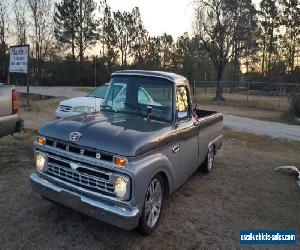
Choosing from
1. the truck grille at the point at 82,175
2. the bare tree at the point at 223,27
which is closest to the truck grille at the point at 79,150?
the truck grille at the point at 82,175

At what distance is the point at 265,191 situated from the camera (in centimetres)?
631

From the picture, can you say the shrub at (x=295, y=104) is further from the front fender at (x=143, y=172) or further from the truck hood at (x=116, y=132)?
the front fender at (x=143, y=172)

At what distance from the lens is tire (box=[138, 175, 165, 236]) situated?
4.11 m

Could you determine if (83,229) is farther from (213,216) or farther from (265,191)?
(265,191)

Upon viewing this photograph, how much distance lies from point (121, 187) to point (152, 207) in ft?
2.58

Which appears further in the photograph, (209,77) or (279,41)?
(209,77)

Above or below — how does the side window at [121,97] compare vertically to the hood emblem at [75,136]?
above

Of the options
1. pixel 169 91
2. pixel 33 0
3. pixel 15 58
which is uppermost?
pixel 33 0

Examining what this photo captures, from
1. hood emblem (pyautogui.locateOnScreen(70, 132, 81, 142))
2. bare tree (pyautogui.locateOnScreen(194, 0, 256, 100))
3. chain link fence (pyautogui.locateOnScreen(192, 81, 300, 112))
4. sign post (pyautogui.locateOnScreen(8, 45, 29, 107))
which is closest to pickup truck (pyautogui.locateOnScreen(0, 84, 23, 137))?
hood emblem (pyautogui.locateOnScreen(70, 132, 81, 142))

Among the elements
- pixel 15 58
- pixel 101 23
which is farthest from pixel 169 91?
pixel 101 23

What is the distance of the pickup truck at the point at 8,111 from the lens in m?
6.39

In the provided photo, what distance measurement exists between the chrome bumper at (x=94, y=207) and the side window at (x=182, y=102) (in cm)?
189

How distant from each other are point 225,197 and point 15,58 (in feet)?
45.0

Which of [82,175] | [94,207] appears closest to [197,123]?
[82,175]
